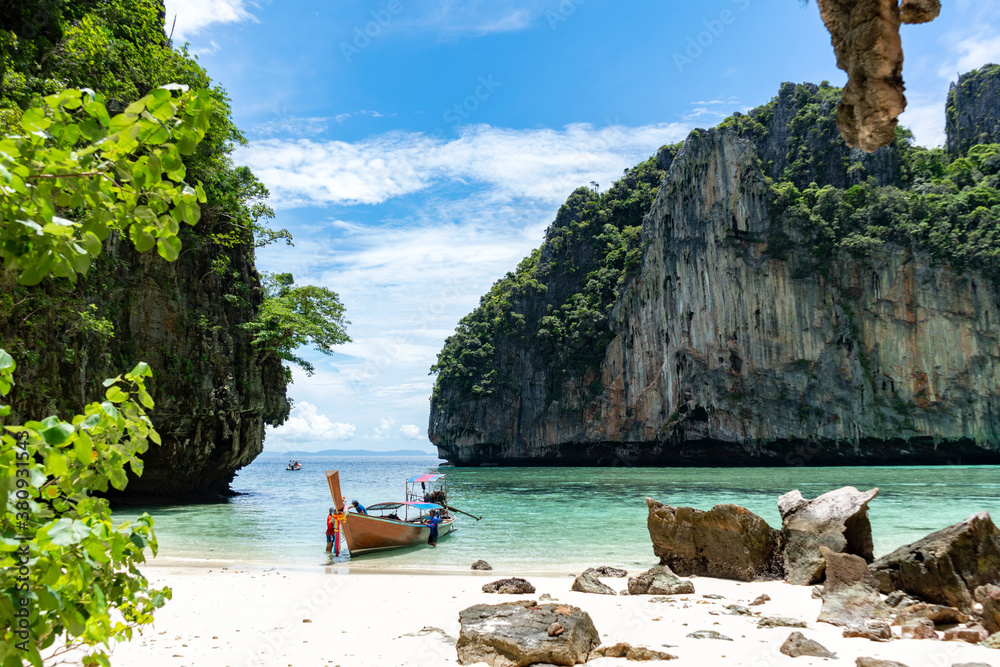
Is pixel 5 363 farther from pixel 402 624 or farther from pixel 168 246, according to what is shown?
pixel 402 624

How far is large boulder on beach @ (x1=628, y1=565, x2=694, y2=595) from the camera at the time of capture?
7.98 meters

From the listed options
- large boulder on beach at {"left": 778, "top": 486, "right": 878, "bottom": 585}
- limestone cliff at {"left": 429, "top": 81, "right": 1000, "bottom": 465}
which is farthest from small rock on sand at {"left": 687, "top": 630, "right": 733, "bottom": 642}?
limestone cliff at {"left": 429, "top": 81, "right": 1000, "bottom": 465}

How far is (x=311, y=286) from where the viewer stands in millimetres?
24812

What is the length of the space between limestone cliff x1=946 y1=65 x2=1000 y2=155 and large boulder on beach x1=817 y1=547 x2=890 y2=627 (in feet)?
222

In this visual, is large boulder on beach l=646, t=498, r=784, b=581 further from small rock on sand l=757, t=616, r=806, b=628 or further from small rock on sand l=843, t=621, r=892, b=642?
small rock on sand l=843, t=621, r=892, b=642

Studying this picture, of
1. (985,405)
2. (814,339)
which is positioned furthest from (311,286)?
(985,405)

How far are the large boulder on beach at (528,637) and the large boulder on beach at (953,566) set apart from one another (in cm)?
408

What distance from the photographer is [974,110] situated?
57.5 metres

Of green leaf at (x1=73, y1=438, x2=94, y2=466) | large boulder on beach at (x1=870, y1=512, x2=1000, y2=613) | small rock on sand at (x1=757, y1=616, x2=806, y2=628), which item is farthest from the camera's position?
large boulder on beach at (x1=870, y1=512, x2=1000, y2=613)

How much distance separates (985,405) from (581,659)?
5232 cm

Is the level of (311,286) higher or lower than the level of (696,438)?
higher

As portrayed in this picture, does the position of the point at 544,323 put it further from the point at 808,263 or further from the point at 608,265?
the point at 808,263

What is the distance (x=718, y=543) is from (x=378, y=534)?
7468 mm

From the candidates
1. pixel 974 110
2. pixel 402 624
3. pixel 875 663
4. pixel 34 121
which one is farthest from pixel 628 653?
pixel 974 110
